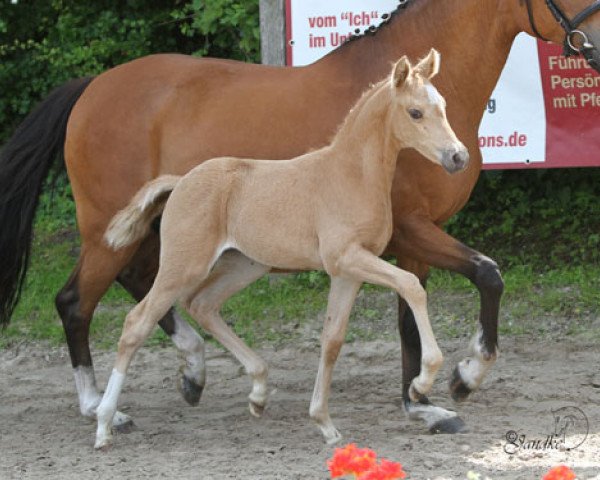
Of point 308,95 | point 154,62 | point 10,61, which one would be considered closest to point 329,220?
point 308,95

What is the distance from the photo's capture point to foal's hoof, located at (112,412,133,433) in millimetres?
5656

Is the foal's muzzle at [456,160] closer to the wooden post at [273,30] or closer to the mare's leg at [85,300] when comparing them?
the mare's leg at [85,300]

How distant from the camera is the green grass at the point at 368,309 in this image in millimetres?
7500

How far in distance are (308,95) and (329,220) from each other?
0.93 metres

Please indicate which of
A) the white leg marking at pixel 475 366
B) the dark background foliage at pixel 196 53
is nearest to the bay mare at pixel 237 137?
the white leg marking at pixel 475 366

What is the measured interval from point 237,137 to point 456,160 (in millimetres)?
1514

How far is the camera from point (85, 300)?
5.93 metres

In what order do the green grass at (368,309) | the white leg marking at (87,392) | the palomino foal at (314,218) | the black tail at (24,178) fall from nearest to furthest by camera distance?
the palomino foal at (314,218) < the white leg marking at (87,392) < the black tail at (24,178) < the green grass at (368,309)

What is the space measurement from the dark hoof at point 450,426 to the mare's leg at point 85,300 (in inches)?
67.5

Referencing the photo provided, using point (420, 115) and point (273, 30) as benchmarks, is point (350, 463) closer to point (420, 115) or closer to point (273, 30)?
point (420, 115)

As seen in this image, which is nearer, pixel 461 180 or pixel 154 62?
pixel 461 180

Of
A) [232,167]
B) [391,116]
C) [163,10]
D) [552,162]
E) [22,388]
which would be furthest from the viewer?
[163,10]

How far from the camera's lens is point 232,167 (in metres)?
5.16

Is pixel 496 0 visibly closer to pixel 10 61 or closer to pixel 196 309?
pixel 196 309
